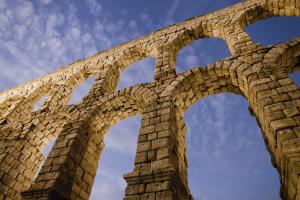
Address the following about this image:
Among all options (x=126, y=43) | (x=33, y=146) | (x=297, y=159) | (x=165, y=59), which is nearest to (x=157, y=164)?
(x=297, y=159)

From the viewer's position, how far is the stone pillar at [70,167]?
5.64 meters

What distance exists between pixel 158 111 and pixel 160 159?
1.61 meters

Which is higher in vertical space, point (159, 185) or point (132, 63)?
point (132, 63)

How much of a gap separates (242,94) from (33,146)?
709 centimetres

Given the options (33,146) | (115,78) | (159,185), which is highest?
(115,78)

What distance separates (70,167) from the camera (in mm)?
6293

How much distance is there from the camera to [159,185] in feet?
14.4

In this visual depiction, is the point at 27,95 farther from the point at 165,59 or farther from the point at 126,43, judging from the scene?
the point at 165,59

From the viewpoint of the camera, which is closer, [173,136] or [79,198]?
[173,136]

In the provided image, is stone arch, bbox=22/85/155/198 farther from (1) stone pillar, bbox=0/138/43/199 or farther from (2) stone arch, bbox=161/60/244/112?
(1) stone pillar, bbox=0/138/43/199

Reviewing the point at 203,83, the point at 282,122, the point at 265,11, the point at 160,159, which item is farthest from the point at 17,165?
the point at 265,11

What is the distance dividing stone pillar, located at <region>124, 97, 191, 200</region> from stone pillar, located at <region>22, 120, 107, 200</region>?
2026 mm

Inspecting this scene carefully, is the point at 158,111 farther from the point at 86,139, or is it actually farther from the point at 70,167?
the point at 70,167

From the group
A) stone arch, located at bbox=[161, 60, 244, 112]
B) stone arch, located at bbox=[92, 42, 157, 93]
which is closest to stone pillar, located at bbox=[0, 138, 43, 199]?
stone arch, located at bbox=[92, 42, 157, 93]
